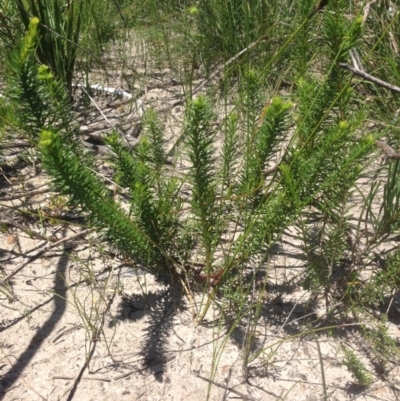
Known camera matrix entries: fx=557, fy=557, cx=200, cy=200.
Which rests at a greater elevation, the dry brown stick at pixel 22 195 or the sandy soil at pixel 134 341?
the dry brown stick at pixel 22 195

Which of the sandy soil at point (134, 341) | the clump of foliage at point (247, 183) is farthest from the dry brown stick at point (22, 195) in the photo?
the clump of foliage at point (247, 183)

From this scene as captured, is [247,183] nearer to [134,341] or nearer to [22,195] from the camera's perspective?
[134,341]

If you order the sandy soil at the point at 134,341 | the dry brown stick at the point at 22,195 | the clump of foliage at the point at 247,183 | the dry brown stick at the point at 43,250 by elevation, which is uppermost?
the clump of foliage at the point at 247,183

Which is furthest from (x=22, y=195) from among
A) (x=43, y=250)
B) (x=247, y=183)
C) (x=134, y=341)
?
(x=247, y=183)

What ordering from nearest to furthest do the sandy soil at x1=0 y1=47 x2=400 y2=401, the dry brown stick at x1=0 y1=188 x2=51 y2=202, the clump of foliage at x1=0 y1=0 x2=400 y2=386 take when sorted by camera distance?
the clump of foliage at x1=0 y1=0 x2=400 y2=386 → the sandy soil at x1=0 y1=47 x2=400 y2=401 → the dry brown stick at x1=0 y1=188 x2=51 y2=202

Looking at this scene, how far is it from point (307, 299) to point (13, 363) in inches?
34.8

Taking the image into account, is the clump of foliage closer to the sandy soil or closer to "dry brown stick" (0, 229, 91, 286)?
the sandy soil

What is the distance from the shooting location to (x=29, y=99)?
137 cm

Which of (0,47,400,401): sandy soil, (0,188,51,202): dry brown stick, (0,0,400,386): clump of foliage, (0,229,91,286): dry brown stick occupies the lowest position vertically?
(0,47,400,401): sandy soil

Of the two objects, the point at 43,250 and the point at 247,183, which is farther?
the point at 43,250

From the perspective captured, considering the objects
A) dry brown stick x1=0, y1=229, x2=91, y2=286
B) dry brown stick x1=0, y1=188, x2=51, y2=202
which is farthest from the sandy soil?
dry brown stick x1=0, y1=188, x2=51, y2=202

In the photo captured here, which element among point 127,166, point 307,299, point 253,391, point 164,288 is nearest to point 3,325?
point 164,288

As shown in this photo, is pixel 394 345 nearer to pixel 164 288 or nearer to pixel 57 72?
pixel 164 288

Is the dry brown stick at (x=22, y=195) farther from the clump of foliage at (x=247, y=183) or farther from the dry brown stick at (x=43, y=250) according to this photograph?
the clump of foliage at (x=247, y=183)
